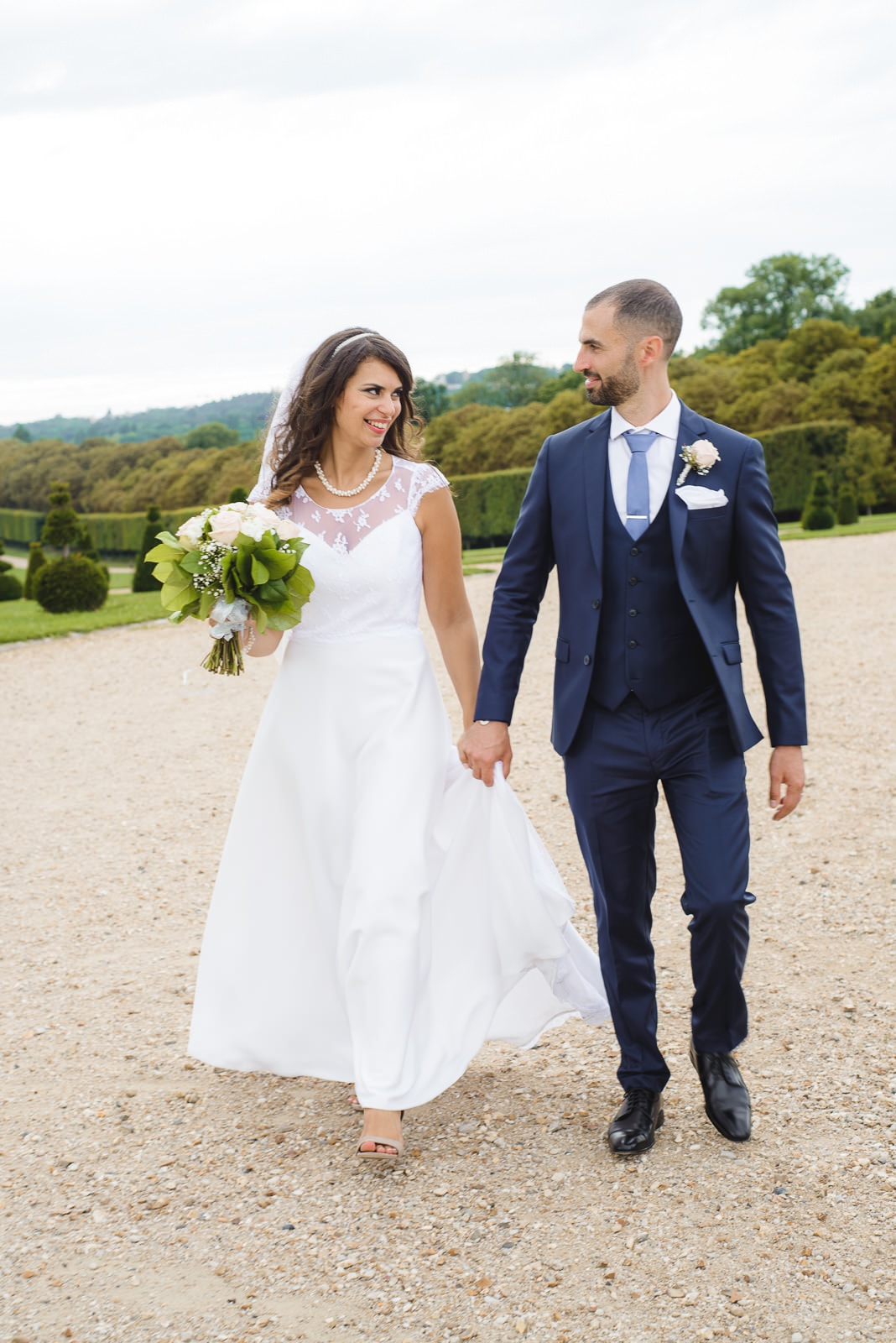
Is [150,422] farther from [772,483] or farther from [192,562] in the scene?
[192,562]

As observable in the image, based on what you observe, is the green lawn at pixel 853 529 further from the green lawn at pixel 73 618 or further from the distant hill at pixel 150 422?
the distant hill at pixel 150 422

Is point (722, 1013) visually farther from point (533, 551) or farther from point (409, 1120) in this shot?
point (533, 551)

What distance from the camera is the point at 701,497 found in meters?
3.14

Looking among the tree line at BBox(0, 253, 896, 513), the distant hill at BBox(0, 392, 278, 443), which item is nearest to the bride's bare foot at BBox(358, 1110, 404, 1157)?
the tree line at BBox(0, 253, 896, 513)

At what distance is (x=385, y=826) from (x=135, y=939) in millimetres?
2338

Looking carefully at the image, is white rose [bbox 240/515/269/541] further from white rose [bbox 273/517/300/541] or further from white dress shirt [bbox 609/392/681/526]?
white dress shirt [bbox 609/392/681/526]

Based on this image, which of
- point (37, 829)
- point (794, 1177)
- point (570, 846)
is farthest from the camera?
point (37, 829)

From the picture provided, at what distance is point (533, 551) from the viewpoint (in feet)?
11.2

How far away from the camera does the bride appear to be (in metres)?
3.61

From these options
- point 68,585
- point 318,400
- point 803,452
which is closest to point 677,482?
point 318,400

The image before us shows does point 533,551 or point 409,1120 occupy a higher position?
point 533,551

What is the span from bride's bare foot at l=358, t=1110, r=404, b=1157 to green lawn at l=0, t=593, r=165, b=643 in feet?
44.0

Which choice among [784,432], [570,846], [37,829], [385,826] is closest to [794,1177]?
[385,826]

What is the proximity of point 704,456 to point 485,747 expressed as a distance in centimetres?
98
